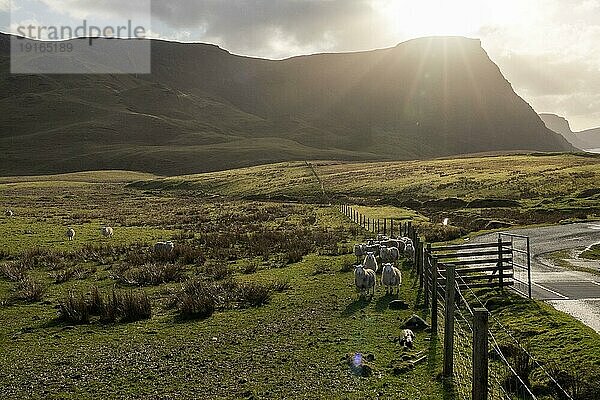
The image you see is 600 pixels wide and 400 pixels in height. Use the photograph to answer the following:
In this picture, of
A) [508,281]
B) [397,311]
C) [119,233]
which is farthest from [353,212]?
[397,311]

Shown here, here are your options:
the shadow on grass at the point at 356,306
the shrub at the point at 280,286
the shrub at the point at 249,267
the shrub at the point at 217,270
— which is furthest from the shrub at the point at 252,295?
the shrub at the point at 249,267

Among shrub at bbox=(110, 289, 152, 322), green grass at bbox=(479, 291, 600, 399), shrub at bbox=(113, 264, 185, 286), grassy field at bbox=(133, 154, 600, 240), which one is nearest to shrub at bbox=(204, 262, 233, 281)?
shrub at bbox=(113, 264, 185, 286)

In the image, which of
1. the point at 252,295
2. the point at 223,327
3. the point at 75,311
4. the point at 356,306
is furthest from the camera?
the point at 252,295

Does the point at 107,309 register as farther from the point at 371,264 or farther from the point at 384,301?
the point at 371,264

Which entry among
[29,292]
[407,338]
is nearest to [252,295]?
[407,338]

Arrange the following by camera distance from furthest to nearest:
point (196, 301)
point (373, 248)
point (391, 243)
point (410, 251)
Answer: point (391, 243), point (373, 248), point (410, 251), point (196, 301)

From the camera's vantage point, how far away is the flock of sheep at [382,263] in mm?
19413

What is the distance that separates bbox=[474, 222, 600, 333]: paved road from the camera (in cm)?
1694

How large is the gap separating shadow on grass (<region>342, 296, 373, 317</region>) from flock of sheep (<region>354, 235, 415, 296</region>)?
0.49 meters

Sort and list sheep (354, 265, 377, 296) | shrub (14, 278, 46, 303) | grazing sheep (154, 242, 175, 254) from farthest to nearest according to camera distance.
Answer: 1. grazing sheep (154, 242, 175, 254)
2. shrub (14, 278, 46, 303)
3. sheep (354, 265, 377, 296)

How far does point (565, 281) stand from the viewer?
21.6 meters

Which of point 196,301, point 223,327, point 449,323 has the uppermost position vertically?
point 449,323

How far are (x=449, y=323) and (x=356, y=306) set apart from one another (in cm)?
743

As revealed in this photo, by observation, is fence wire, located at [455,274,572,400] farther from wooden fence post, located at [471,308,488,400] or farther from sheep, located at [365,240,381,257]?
sheep, located at [365,240,381,257]
